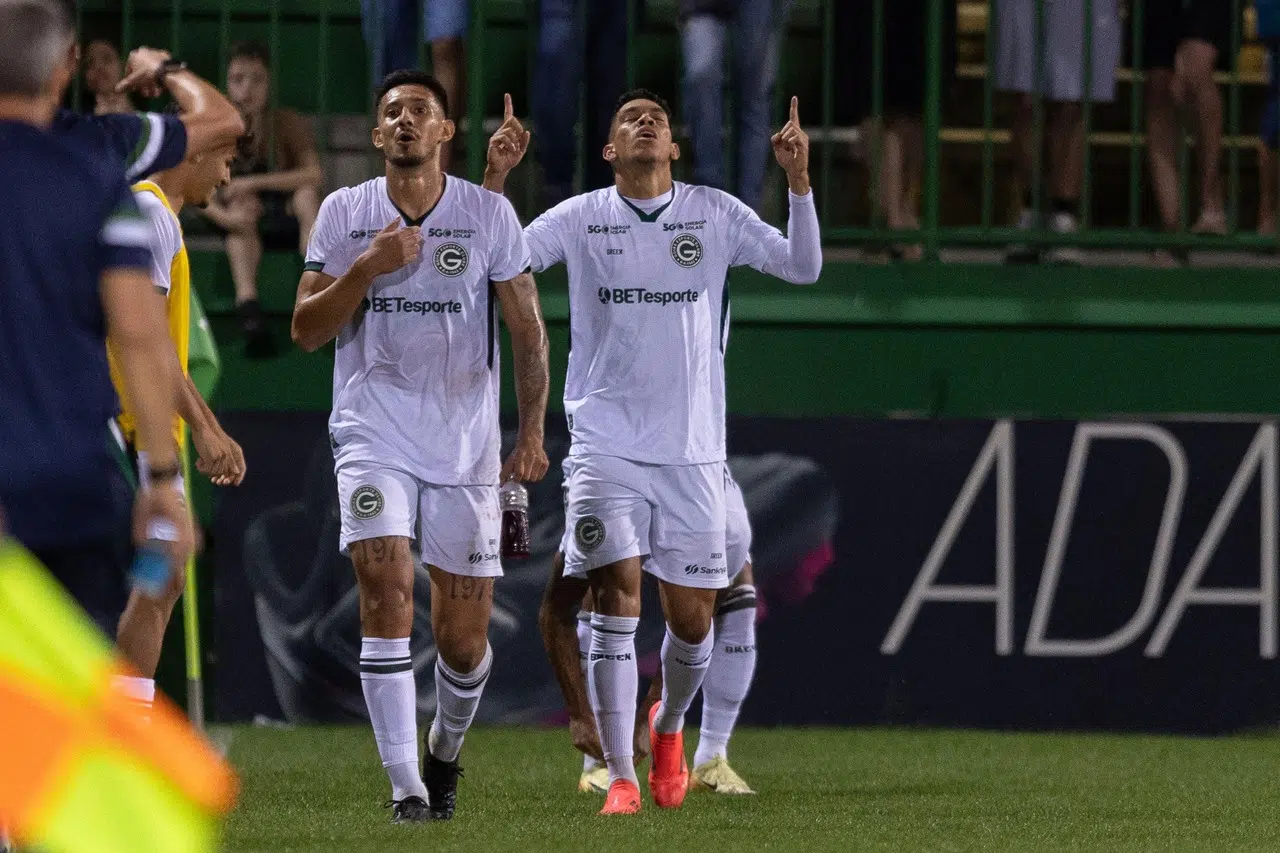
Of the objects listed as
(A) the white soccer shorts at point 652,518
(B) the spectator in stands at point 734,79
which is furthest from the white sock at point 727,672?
(B) the spectator in stands at point 734,79

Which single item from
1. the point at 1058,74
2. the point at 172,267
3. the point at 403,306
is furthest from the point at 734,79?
the point at 172,267

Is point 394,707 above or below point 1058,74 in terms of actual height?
below

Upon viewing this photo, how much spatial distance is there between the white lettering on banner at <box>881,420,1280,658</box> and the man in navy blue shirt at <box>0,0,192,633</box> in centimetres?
633

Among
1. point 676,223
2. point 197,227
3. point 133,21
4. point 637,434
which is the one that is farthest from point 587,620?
point 133,21

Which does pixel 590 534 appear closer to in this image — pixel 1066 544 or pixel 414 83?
pixel 414 83

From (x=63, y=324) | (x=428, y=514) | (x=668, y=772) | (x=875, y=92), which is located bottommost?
(x=668, y=772)

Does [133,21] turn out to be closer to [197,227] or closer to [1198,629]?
[197,227]

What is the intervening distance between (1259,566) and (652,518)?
374 cm

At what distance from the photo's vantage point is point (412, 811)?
6.68 meters

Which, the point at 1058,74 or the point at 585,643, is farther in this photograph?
the point at 1058,74

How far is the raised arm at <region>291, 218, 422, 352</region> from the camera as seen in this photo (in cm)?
658

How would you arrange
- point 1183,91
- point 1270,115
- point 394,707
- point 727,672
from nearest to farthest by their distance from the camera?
point 394,707
point 727,672
point 1183,91
point 1270,115

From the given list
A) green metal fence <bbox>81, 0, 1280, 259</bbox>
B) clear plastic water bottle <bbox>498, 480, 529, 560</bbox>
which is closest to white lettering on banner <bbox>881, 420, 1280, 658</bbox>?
green metal fence <bbox>81, 0, 1280, 259</bbox>

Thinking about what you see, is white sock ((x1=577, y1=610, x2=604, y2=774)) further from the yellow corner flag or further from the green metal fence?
the yellow corner flag
